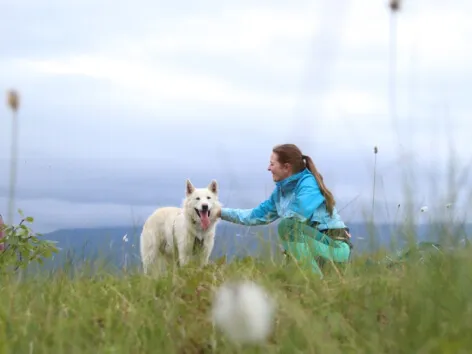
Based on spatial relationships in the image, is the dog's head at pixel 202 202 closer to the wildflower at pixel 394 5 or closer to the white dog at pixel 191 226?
the white dog at pixel 191 226

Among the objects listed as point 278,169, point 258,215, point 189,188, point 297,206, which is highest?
point 278,169

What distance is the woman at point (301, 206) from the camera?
647cm

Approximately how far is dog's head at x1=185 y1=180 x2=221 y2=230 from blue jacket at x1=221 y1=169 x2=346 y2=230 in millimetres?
2911

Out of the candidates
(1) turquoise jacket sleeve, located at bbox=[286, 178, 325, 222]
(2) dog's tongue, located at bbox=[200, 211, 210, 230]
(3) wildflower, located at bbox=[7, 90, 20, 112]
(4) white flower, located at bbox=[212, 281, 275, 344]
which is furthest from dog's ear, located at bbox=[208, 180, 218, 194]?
(4) white flower, located at bbox=[212, 281, 275, 344]

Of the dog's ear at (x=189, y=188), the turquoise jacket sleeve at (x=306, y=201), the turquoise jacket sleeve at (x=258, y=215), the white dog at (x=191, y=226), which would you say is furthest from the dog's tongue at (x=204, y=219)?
the turquoise jacket sleeve at (x=306, y=201)

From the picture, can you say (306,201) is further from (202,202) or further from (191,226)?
(191,226)

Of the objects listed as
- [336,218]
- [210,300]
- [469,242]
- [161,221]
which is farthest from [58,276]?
[161,221]

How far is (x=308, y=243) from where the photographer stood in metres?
4.84

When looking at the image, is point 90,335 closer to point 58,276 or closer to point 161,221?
point 58,276

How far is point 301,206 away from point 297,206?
0.05 metres

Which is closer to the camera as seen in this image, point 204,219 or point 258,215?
point 258,215

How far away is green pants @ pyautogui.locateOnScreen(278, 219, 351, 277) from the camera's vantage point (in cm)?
510

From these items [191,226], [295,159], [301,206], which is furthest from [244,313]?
[191,226]

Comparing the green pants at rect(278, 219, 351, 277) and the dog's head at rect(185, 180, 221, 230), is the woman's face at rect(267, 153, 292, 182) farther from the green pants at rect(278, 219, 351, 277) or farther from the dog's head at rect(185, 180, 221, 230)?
the dog's head at rect(185, 180, 221, 230)
